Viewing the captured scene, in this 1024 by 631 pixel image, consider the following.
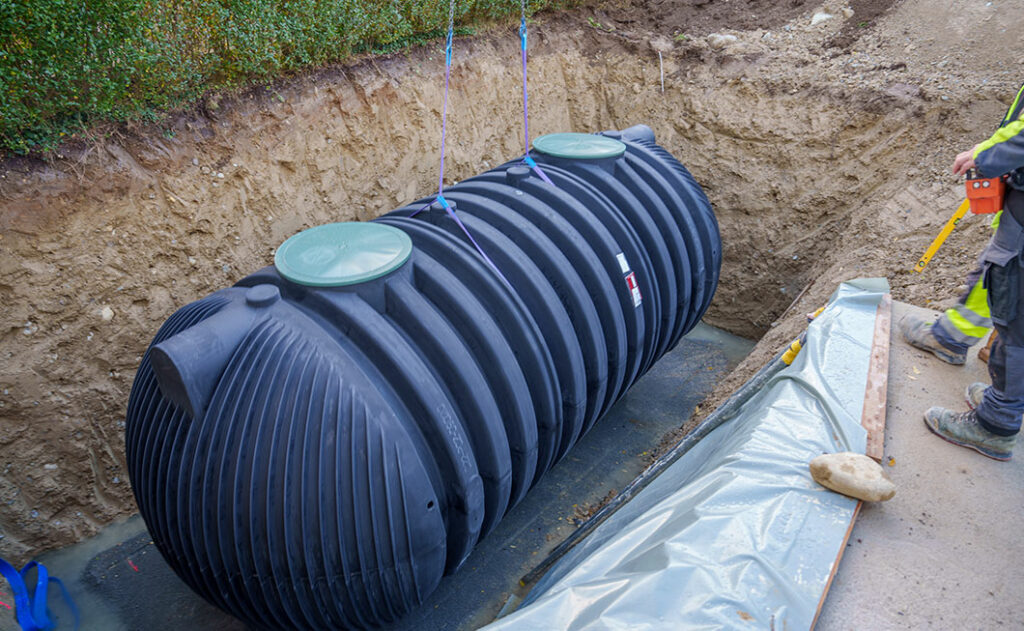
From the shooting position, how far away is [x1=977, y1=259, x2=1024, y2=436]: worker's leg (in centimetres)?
239

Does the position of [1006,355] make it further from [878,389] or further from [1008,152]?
[1008,152]

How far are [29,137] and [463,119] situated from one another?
3028mm

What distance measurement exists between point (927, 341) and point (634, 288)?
1468 millimetres

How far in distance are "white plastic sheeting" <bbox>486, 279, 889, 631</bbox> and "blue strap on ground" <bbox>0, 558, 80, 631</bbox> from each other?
7.66 ft

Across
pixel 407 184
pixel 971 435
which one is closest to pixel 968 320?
pixel 971 435

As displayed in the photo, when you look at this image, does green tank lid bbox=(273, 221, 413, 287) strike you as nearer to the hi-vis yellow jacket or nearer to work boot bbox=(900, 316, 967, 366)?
the hi-vis yellow jacket

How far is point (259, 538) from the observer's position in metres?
1.95

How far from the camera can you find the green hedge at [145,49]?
2.97 meters

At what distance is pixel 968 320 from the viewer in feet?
9.35

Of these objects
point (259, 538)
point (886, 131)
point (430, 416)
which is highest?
point (886, 131)

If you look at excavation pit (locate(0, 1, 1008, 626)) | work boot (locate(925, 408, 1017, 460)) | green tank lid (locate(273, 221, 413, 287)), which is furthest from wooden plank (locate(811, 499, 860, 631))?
excavation pit (locate(0, 1, 1008, 626))

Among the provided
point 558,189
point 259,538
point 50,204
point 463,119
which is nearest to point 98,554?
point 50,204

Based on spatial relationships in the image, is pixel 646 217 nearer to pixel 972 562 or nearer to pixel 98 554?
pixel 972 562

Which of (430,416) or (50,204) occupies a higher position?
(50,204)
